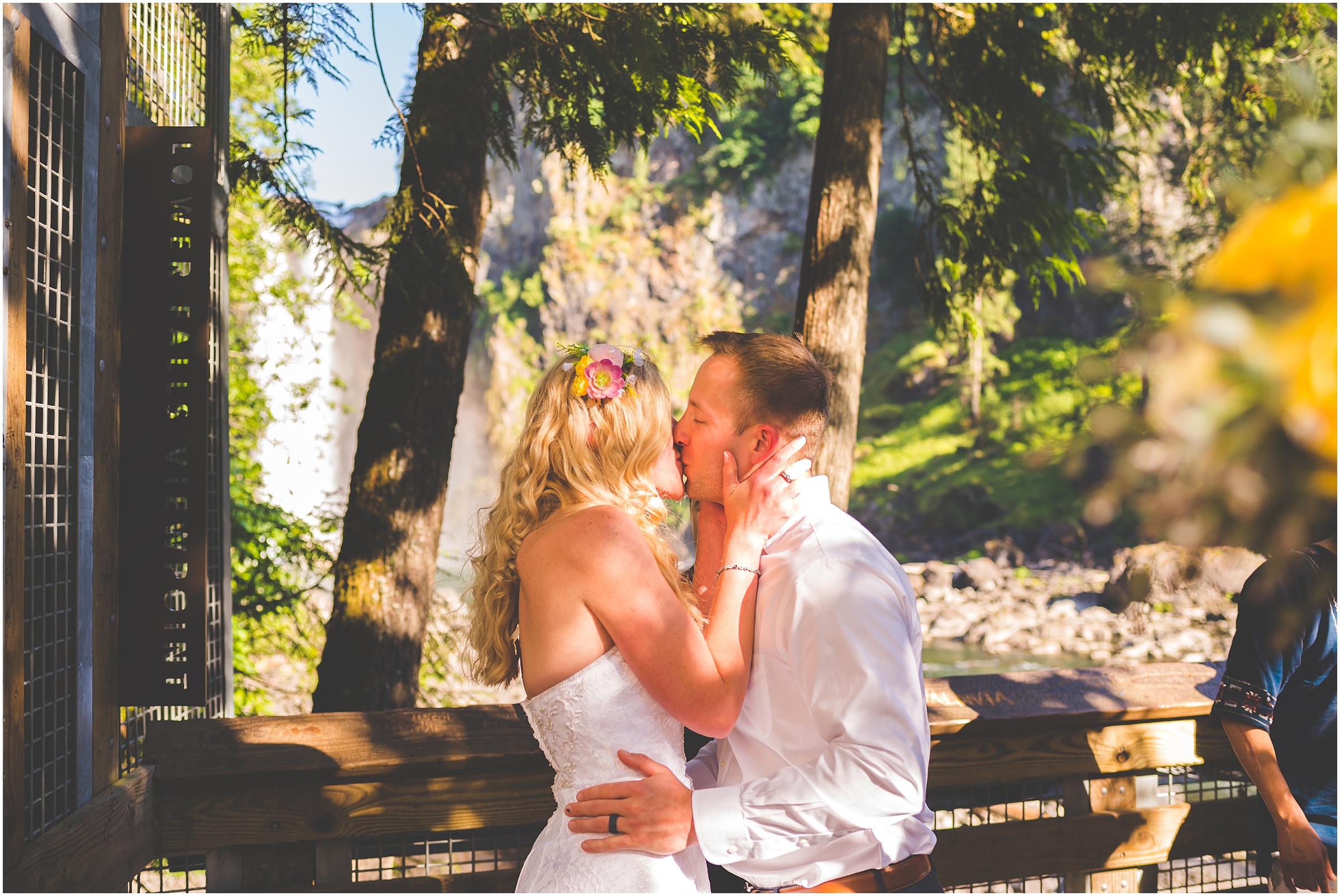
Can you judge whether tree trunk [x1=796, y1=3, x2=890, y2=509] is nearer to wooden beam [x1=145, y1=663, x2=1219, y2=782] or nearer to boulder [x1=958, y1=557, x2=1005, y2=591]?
wooden beam [x1=145, y1=663, x2=1219, y2=782]

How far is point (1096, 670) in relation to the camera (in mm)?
3174

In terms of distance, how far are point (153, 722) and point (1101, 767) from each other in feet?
9.41

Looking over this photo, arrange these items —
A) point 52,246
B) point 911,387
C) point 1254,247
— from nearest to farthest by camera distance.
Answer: point 1254,247, point 52,246, point 911,387

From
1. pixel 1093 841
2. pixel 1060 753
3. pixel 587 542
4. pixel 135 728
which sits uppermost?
pixel 587 542

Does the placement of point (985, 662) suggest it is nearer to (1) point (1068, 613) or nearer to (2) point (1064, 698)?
(1) point (1068, 613)

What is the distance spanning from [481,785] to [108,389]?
1.55m

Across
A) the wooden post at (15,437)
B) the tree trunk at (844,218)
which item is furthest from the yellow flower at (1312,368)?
the tree trunk at (844,218)

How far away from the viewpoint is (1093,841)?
2906mm

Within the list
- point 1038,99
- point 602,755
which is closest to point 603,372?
point 602,755

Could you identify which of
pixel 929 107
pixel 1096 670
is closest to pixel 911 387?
pixel 929 107

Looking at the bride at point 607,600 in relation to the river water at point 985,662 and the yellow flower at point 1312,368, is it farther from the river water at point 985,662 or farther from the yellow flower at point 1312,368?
the river water at point 985,662

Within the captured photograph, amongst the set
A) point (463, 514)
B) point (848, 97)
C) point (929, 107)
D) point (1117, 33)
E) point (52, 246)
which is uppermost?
point (929, 107)

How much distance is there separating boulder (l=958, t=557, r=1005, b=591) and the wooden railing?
19.4m

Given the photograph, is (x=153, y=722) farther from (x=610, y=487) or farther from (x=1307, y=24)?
(x=1307, y=24)
